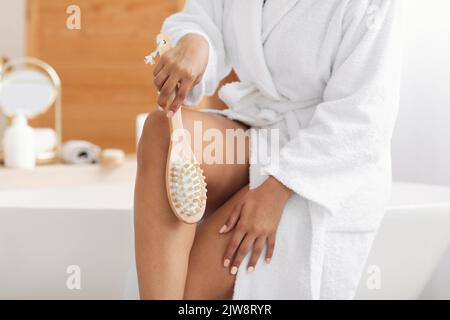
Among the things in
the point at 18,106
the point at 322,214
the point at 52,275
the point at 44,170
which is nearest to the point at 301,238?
the point at 322,214

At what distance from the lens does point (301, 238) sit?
882 mm

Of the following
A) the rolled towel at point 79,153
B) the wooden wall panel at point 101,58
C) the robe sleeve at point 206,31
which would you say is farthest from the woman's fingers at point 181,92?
the wooden wall panel at point 101,58

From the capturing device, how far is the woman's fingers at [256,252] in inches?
33.6

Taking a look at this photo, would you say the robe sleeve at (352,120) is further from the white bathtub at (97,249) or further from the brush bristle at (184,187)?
the white bathtub at (97,249)

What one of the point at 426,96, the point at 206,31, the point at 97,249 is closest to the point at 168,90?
the point at 206,31

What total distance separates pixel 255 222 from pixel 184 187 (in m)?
0.10

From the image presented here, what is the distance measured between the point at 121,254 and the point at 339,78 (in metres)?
0.71

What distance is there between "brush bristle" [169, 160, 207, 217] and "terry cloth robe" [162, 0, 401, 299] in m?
0.10

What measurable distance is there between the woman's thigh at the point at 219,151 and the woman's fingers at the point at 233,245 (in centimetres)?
10

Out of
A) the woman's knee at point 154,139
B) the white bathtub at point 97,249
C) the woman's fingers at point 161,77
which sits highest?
the woman's fingers at point 161,77

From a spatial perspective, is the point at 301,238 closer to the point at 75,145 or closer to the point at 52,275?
the point at 52,275

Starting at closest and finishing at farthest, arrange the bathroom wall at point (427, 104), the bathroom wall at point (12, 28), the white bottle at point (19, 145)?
the bathroom wall at point (427, 104), the white bottle at point (19, 145), the bathroom wall at point (12, 28)

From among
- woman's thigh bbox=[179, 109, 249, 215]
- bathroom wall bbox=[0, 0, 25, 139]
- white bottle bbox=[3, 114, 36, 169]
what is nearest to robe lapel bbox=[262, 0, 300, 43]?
woman's thigh bbox=[179, 109, 249, 215]

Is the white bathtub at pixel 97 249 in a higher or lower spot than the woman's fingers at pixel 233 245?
lower
